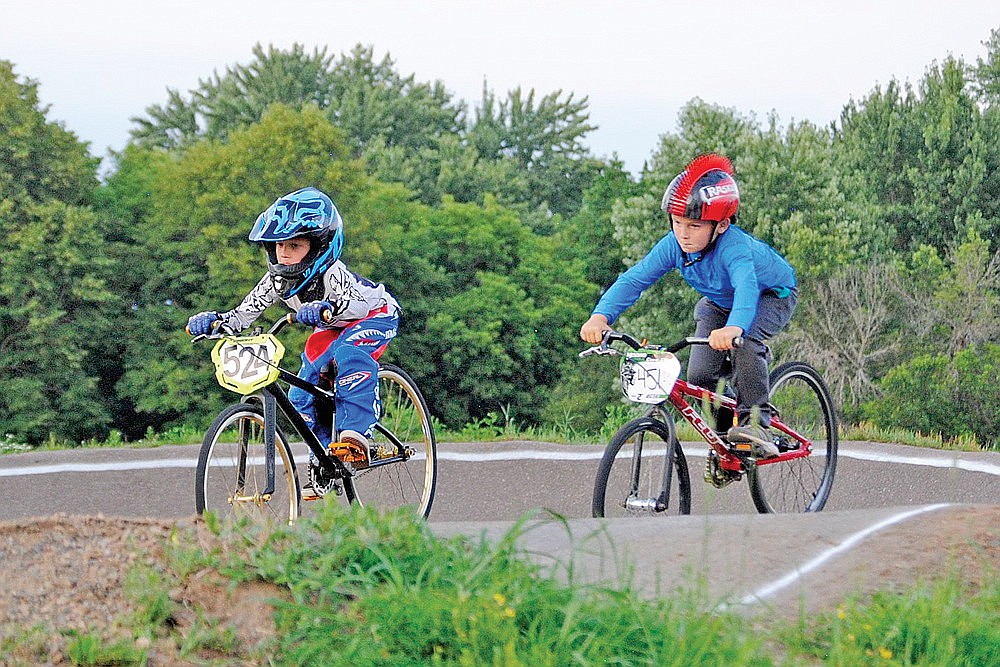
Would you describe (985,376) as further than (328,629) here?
Yes

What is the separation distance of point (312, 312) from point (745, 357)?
2.22m

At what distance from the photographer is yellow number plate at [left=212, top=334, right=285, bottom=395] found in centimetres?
550

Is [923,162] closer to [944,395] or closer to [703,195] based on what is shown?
[944,395]

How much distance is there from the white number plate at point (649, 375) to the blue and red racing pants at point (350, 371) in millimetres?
1207

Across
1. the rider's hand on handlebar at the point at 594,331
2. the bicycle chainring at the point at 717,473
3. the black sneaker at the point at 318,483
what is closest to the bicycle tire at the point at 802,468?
the bicycle chainring at the point at 717,473

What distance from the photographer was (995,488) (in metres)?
9.08

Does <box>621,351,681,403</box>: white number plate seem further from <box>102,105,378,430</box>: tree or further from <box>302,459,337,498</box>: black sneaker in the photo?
<box>102,105,378,430</box>: tree

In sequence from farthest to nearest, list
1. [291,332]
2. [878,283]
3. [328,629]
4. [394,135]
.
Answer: [394,135]
[878,283]
[291,332]
[328,629]

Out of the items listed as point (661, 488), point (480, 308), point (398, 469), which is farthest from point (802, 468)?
point (480, 308)

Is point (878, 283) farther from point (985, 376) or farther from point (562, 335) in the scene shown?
point (562, 335)

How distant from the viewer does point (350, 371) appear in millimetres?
6078

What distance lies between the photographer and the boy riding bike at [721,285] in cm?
595

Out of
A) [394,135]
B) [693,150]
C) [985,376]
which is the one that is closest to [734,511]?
[985,376]

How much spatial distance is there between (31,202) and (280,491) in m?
29.3
